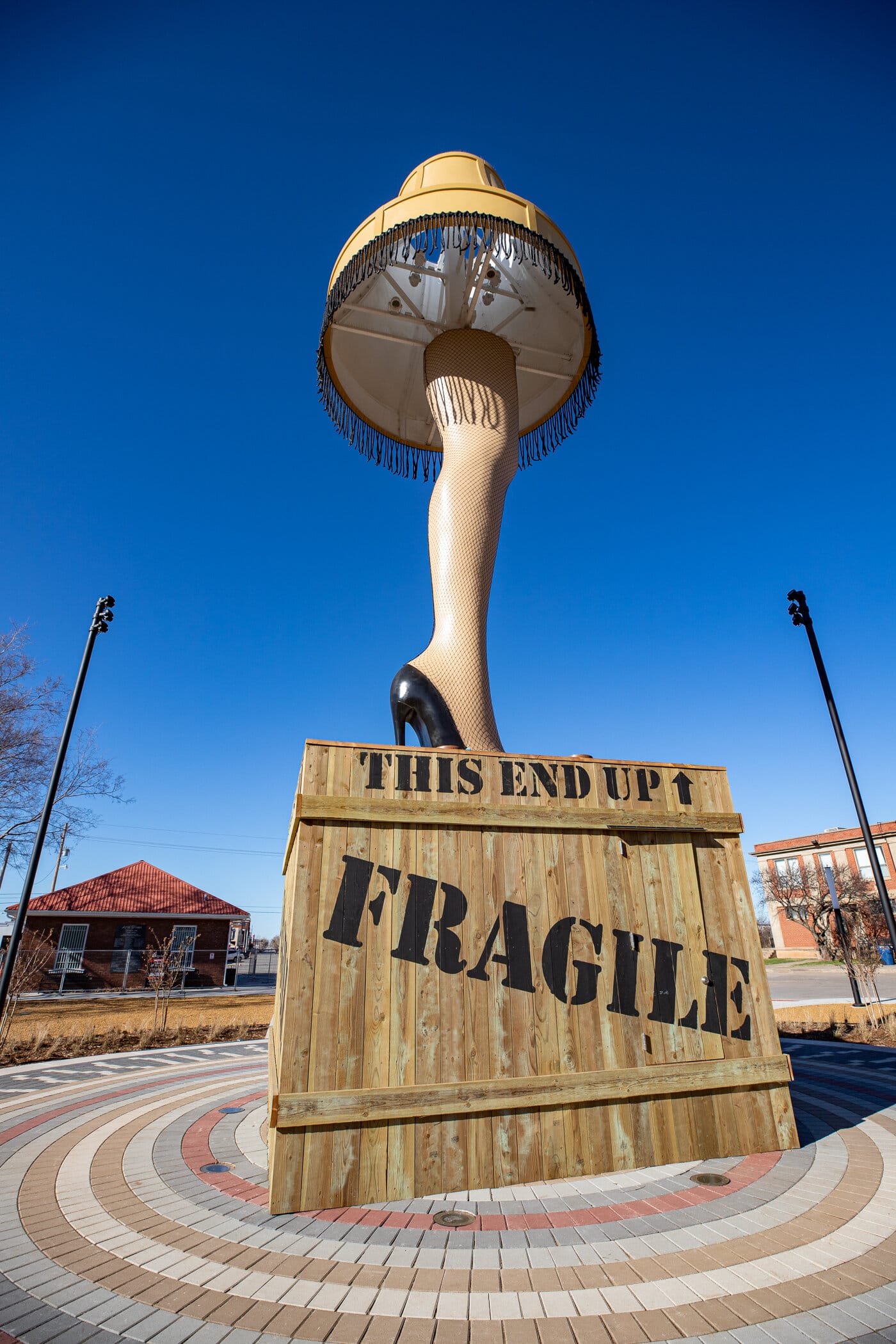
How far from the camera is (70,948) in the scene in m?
25.3

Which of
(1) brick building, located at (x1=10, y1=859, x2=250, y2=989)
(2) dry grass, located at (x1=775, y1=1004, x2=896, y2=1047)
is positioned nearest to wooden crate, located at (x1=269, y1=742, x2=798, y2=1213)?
(2) dry grass, located at (x1=775, y1=1004, x2=896, y2=1047)

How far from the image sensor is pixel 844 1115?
6129mm

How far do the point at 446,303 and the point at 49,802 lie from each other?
9.67 m

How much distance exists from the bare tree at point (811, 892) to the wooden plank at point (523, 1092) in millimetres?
39280

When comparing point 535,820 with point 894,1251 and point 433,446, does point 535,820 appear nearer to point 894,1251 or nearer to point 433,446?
point 894,1251

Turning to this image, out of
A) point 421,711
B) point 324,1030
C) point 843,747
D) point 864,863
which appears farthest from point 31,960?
point 864,863

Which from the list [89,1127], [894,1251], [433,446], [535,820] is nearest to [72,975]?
[89,1127]

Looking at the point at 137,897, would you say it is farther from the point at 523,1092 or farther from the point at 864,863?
the point at 864,863

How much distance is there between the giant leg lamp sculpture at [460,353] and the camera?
7.24m

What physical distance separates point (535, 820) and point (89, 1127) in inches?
210

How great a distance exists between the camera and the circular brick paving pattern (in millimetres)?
2779

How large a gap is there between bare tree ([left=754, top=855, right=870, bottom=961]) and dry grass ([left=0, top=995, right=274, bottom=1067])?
114 feet

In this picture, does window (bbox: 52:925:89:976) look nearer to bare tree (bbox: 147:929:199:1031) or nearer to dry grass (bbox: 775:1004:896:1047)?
bare tree (bbox: 147:929:199:1031)

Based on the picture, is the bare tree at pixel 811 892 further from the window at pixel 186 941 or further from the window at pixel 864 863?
the window at pixel 186 941
